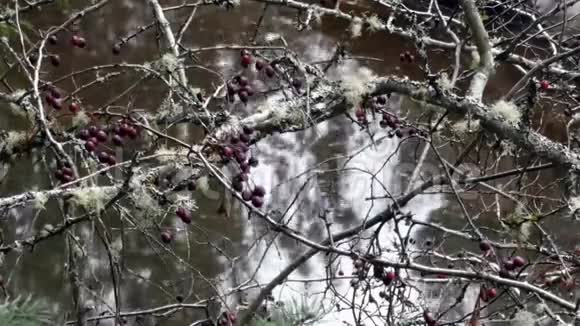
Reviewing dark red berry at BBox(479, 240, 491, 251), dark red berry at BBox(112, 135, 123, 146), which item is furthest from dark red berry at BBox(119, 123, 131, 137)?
dark red berry at BBox(479, 240, 491, 251)

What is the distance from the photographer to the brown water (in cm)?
309

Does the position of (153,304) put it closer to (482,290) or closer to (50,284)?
(50,284)

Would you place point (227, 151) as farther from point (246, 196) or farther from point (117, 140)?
point (117, 140)

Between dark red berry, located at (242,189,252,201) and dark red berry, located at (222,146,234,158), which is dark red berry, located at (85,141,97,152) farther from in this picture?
dark red berry, located at (242,189,252,201)

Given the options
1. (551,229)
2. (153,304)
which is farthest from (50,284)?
(551,229)

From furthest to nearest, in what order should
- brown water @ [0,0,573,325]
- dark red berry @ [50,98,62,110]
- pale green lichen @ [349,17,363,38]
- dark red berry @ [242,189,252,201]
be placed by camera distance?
brown water @ [0,0,573,325]
pale green lichen @ [349,17,363,38]
dark red berry @ [50,98,62,110]
dark red berry @ [242,189,252,201]

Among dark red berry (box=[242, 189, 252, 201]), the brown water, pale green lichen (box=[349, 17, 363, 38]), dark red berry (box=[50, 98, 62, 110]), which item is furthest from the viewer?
the brown water

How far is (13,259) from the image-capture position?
10.2 feet

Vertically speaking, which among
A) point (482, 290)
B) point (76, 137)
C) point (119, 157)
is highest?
point (119, 157)

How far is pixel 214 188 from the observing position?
3152 mm

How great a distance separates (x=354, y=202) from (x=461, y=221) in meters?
0.54

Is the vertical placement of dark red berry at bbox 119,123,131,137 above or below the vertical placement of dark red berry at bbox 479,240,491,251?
above

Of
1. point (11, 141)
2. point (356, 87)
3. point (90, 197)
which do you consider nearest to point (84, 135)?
point (11, 141)

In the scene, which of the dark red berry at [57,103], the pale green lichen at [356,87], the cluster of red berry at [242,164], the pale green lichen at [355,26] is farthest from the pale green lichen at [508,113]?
the dark red berry at [57,103]
